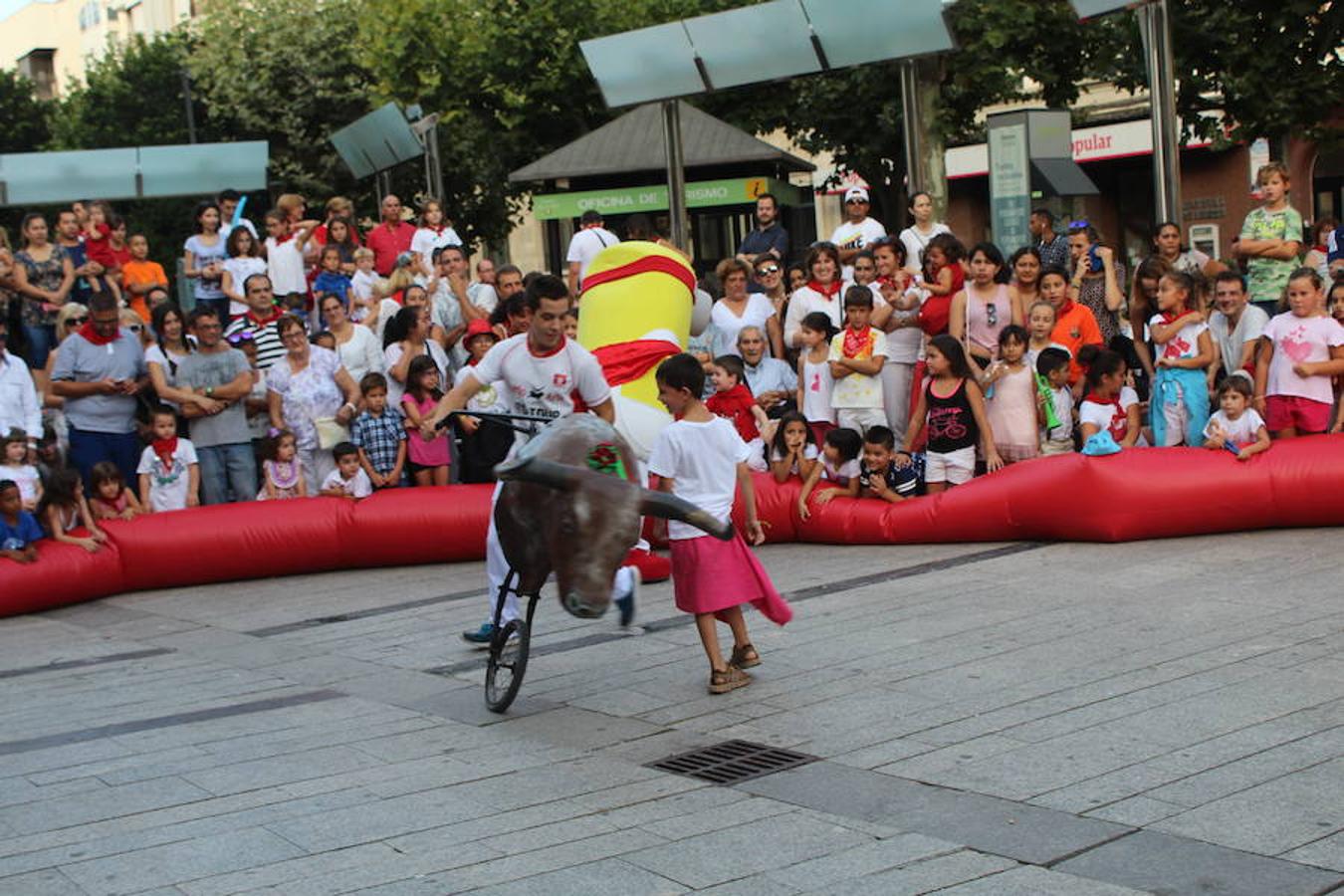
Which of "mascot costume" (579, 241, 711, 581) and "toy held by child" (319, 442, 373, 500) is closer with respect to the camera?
"mascot costume" (579, 241, 711, 581)

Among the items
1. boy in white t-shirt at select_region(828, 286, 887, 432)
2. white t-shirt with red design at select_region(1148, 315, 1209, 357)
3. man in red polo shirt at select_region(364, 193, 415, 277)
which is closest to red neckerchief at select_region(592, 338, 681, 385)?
boy in white t-shirt at select_region(828, 286, 887, 432)

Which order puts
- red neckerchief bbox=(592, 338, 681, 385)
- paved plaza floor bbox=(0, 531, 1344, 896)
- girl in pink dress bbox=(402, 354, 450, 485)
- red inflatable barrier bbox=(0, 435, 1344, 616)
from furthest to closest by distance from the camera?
girl in pink dress bbox=(402, 354, 450, 485) < red neckerchief bbox=(592, 338, 681, 385) < red inflatable barrier bbox=(0, 435, 1344, 616) < paved plaza floor bbox=(0, 531, 1344, 896)

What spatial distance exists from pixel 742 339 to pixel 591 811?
717 centimetres

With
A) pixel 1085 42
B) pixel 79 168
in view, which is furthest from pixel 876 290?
pixel 1085 42

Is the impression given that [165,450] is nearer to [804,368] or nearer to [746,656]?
[804,368]

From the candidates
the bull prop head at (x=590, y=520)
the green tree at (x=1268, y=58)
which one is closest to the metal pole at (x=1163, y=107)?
the green tree at (x=1268, y=58)

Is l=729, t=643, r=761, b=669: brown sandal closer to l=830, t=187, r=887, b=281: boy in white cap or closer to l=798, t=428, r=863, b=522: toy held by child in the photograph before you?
l=798, t=428, r=863, b=522: toy held by child

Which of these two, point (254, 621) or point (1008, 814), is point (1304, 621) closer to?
point (1008, 814)

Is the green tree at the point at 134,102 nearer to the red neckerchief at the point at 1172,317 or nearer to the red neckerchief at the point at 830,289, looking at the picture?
the red neckerchief at the point at 830,289

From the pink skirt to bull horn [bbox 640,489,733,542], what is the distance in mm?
988

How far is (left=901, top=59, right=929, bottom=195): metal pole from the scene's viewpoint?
556 inches

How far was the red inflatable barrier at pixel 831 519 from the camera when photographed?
10.1 meters

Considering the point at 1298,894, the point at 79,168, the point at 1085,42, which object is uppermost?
the point at 1085,42

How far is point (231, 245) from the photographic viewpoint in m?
15.1
